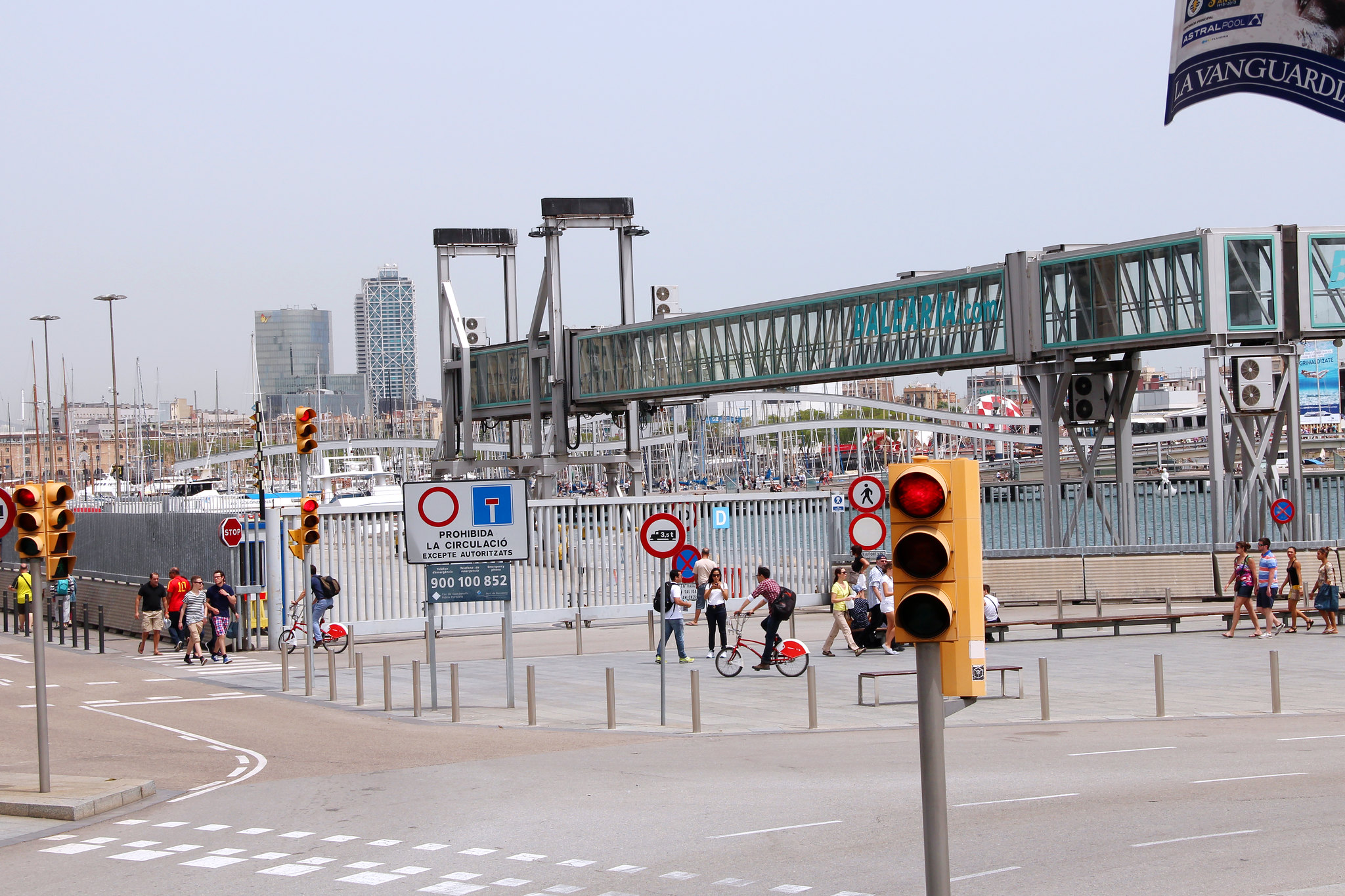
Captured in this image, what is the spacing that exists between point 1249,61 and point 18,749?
54.1 feet

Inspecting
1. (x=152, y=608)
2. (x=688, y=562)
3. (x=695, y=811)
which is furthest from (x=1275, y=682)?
(x=152, y=608)

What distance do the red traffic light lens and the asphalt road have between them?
Answer: 353 cm

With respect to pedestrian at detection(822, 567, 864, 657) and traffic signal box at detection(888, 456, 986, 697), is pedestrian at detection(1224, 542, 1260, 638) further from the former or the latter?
traffic signal box at detection(888, 456, 986, 697)

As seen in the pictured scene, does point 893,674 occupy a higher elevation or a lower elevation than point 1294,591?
lower

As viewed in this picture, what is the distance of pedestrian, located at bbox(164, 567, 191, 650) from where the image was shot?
30734mm

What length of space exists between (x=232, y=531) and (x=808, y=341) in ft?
79.7

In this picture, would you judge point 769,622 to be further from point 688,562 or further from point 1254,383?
point 1254,383

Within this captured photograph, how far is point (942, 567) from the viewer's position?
7008 millimetres

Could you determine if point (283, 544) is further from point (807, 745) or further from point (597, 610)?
point (807, 745)

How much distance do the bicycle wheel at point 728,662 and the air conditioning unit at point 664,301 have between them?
115ft

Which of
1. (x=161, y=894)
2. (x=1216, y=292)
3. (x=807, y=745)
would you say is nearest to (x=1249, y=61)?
(x=807, y=745)

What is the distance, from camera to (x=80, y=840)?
484 inches

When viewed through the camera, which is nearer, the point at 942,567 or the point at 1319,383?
the point at 942,567

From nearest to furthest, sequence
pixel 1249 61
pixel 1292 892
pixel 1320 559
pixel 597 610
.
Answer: pixel 1292 892
pixel 1249 61
pixel 1320 559
pixel 597 610
